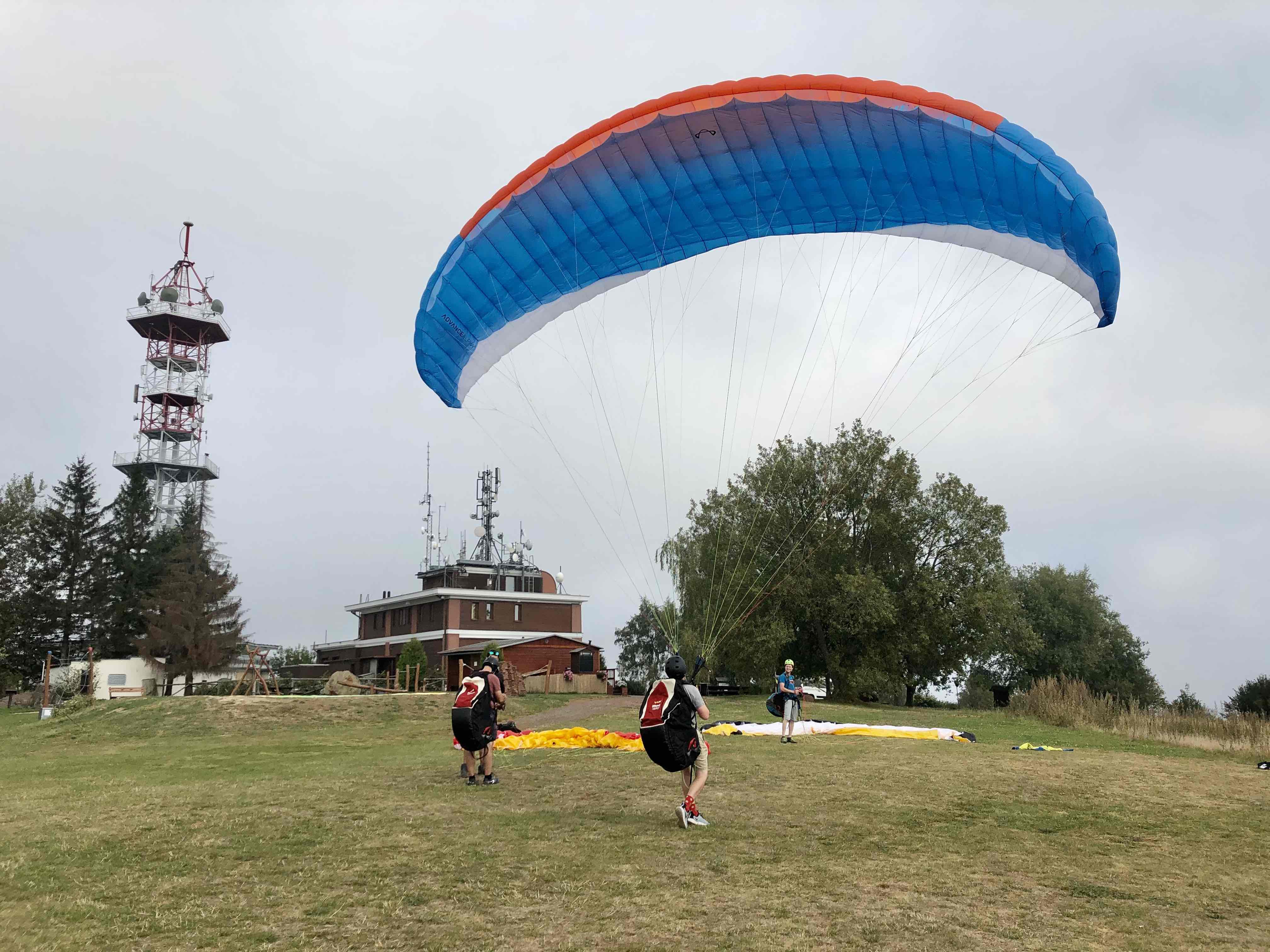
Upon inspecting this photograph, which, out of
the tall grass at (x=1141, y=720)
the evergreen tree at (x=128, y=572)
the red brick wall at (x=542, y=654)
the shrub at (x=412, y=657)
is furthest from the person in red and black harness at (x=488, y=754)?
the evergreen tree at (x=128, y=572)

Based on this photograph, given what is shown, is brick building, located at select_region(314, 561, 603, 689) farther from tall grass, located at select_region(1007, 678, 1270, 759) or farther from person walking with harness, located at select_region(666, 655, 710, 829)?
person walking with harness, located at select_region(666, 655, 710, 829)

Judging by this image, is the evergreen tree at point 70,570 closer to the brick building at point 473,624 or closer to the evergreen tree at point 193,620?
the evergreen tree at point 193,620

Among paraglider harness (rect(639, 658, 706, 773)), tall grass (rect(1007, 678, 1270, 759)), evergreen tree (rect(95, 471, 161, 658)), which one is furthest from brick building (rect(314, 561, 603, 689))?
paraglider harness (rect(639, 658, 706, 773))

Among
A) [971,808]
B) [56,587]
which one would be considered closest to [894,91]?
[971,808]

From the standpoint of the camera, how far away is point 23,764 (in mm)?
15703

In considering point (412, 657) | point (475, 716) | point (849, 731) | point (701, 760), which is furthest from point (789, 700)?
point (412, 657)

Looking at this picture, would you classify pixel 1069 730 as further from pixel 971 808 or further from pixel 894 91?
pixel 894 91

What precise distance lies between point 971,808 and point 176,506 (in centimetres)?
6223

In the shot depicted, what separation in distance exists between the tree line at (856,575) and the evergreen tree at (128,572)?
29813 mm

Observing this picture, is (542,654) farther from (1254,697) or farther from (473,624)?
(1254,697)

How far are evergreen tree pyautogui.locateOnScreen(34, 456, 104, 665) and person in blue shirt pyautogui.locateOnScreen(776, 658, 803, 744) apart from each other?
46.1 m

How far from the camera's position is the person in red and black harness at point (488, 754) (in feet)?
33.8

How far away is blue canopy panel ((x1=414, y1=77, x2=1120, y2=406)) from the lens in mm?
11508

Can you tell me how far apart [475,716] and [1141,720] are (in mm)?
15087
